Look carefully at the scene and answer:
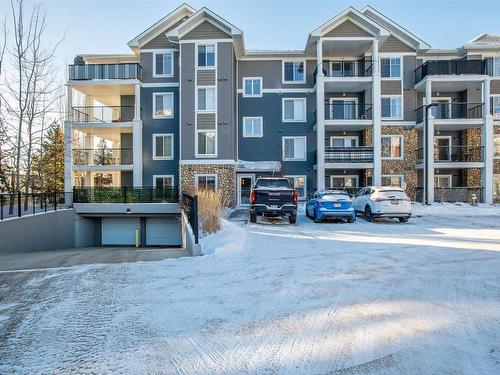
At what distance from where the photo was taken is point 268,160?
27500 mm

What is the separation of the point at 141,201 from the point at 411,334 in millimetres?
20206

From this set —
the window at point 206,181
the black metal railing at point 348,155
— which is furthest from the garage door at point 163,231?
the black metal railing at point 348,155

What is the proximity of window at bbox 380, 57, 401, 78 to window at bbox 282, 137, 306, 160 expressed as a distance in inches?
330

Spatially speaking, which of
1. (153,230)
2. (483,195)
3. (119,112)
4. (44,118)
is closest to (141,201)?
(153,230)

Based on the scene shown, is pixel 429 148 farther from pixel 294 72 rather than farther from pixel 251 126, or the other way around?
pixel 251 126

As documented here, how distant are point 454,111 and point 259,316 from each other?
29688 mm

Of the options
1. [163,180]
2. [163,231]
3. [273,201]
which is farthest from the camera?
[163,180]

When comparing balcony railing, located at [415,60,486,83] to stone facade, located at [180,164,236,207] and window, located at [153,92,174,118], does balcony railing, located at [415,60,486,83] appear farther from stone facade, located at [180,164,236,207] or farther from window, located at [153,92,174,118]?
window, located at [153,92,174,118]

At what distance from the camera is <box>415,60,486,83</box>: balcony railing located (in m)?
26.0

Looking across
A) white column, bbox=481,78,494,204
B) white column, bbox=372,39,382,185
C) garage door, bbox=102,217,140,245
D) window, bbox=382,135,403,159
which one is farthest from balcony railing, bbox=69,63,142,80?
white column, bbox=481,78,494,204

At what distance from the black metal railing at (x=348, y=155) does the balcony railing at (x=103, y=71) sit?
15.6 m

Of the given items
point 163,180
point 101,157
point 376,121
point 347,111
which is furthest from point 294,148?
point 101,157

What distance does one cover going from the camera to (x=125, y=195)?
71.9ft

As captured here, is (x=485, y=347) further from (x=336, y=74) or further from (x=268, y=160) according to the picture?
(x=336, y=74)
